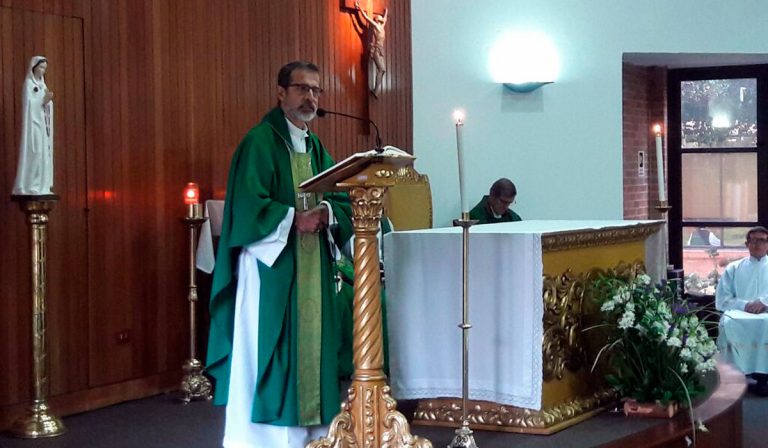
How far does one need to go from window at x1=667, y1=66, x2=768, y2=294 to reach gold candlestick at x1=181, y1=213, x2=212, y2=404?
5713mm

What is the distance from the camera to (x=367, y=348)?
415cm

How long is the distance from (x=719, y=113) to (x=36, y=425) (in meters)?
7.41

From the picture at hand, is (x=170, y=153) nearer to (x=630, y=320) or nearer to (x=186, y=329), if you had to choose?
(x=186, y=329)

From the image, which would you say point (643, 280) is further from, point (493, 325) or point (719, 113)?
point (719, 113)

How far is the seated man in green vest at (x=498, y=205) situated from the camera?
27.8ft

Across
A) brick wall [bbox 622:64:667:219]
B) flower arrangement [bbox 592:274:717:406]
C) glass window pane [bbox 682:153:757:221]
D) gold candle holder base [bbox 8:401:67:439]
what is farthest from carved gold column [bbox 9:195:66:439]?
glass window pane [bbox 682:153:757:221]

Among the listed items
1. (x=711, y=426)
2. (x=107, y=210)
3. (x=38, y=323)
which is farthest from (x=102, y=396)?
(x=711, y=426)

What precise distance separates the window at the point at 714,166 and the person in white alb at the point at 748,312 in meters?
2.21

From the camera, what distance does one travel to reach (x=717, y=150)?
34.4 feet

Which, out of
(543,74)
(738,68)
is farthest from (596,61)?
(738,68)

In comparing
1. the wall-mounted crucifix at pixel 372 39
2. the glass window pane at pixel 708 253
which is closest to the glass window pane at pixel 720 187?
the glass window pane at pixel 708 253

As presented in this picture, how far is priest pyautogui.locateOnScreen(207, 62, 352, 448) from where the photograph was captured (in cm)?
442

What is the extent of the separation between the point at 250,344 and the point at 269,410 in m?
0.30

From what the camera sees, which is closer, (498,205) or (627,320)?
(627,320)
